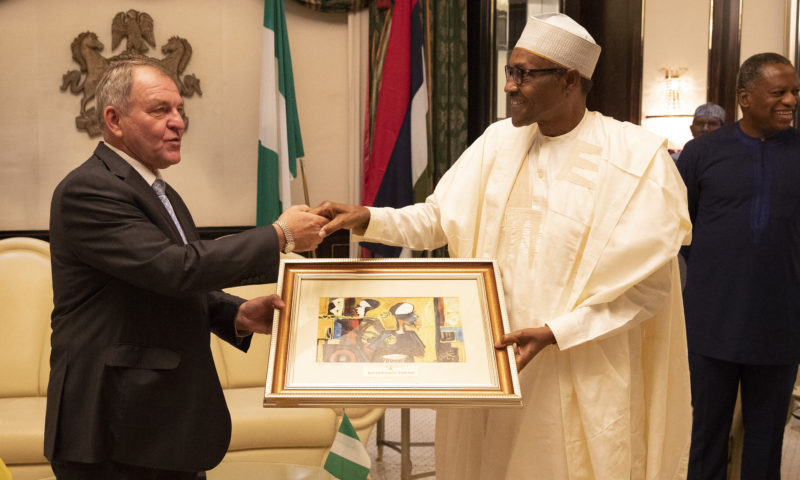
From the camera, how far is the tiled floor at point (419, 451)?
3.83m

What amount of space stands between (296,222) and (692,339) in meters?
1.78

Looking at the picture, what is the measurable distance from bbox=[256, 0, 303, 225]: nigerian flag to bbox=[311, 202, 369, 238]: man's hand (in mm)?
2763

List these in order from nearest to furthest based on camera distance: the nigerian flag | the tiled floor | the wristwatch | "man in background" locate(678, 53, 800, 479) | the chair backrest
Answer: the wristwatch < "man in background" locate(678, 53, 800, 479) < the chair backrest < the tiled floor < the nigerian flag

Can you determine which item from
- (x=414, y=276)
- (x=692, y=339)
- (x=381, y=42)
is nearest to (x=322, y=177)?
(x=381, y=42)

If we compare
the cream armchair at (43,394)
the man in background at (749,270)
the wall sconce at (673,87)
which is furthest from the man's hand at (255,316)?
the wall sconce at (673,87)

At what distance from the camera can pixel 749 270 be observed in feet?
9.14

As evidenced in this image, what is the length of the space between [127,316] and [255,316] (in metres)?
0.40

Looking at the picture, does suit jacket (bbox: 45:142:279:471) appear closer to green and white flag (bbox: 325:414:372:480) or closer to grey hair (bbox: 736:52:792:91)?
green and white flag (bbox: 325:414:372:480)

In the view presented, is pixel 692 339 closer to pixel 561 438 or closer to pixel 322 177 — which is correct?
pixel 561 438

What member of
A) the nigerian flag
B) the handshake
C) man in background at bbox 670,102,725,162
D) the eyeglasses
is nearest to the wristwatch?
the handshake

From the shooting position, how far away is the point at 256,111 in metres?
5.32

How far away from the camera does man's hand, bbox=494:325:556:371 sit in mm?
1897

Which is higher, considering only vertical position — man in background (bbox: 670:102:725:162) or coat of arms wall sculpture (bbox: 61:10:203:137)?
coat of arms wall sculpture (bbox: 61:10:203:137)

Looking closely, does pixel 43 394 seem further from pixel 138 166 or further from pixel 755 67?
pixel 755 67
